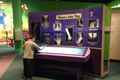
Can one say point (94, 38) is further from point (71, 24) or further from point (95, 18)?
point (71, 24)

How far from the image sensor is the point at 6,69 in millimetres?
8047

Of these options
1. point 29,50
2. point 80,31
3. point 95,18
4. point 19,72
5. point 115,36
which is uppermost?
point 95,18

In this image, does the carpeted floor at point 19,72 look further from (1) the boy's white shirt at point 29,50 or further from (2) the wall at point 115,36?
(1) the boy's white shirt at point 29,50

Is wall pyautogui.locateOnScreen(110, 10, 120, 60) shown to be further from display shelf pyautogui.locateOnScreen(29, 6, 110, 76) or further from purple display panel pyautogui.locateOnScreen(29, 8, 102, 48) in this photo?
purple display panel pyautogui.locateOnScreen(29, 8, 102, 48)

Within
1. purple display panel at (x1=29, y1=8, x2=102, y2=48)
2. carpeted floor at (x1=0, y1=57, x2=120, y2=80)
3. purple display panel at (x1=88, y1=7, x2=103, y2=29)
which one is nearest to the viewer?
purple display panel at (x1=88, y1=7, x2=103, y2=29)

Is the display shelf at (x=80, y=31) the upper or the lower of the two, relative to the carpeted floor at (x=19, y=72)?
upper

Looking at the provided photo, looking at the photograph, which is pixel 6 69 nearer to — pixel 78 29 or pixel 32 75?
pixel 32 75

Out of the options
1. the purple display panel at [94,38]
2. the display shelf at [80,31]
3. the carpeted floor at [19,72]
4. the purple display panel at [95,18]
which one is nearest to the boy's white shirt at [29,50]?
the carpeted floor at [19,72]

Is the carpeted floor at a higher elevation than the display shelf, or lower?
lower

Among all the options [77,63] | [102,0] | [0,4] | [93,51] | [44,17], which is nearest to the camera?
[77,63]

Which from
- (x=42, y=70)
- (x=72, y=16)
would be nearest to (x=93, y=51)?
(x=72, y=16)

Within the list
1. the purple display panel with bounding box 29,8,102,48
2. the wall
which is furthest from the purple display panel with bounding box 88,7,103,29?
the wall

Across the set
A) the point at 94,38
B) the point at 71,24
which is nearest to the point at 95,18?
the point at 94,38

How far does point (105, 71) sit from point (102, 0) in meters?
4.42
